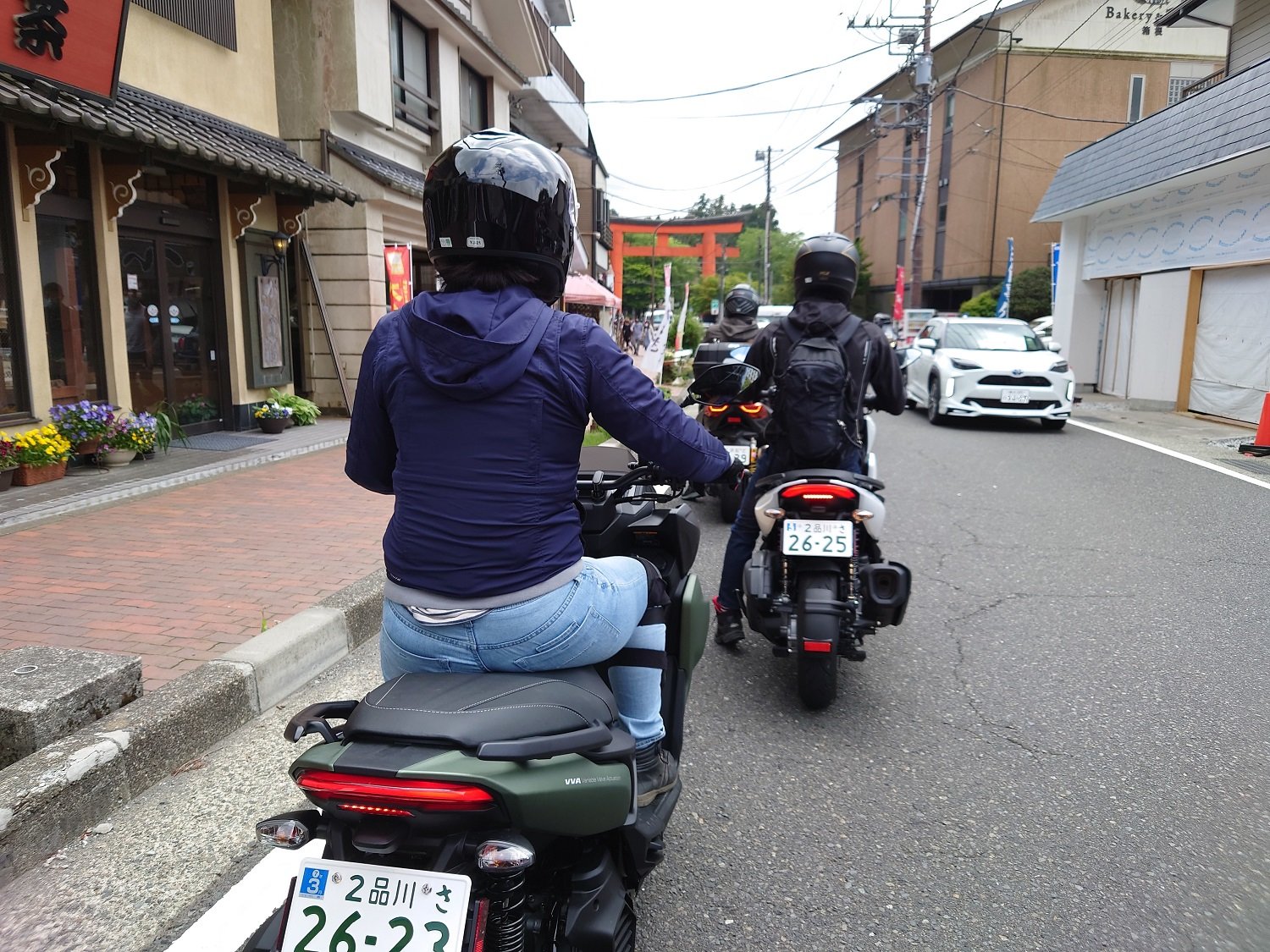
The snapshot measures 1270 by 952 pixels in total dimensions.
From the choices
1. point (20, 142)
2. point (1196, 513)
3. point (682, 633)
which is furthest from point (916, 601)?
point (20, 142)

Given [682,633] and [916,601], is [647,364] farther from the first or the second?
[682,633]

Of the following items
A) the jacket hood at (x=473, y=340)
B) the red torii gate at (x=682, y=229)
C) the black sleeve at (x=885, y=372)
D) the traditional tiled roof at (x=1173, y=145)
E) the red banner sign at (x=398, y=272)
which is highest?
the red torii gate at (x=682, y=229)

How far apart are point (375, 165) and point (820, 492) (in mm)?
11575

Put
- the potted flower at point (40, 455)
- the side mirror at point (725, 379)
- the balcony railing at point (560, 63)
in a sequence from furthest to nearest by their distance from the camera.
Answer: the balcony railing at point (560, 63)
the potted flower at point (40, 455)
the side mirror at point (725, 379)

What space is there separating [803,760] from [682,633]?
128 centimetres

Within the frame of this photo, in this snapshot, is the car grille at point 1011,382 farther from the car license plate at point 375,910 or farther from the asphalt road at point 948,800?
the car license plate at point 375,910

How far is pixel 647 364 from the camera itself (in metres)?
6.40

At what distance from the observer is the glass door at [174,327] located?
32.8 feet

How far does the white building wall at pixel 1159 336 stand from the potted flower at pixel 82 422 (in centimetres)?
1558

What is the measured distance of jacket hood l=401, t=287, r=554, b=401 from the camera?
1878mm

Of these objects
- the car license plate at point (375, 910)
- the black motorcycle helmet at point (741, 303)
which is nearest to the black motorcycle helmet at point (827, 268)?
the car license plate at point (375, 910)

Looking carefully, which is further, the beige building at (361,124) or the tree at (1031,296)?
the tree at (1031,296)

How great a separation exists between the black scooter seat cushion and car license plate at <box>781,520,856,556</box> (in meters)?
2.06

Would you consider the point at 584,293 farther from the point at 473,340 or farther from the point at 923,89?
the point at 473,340
